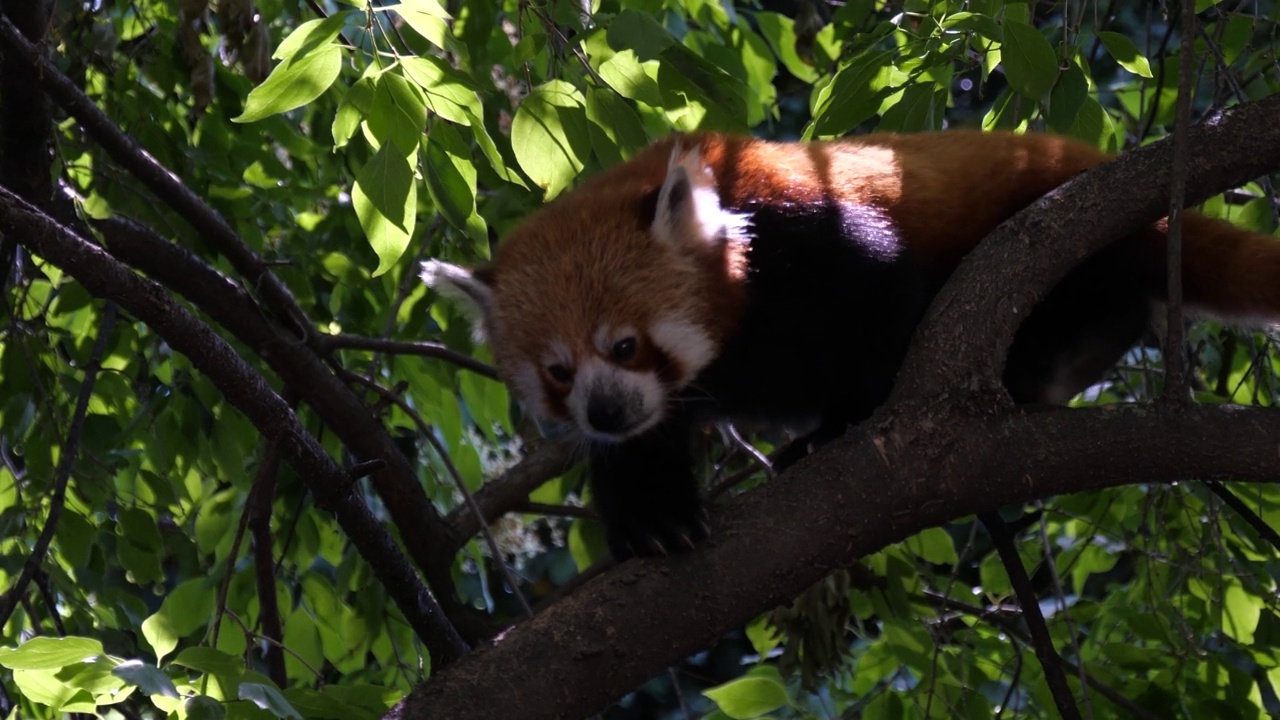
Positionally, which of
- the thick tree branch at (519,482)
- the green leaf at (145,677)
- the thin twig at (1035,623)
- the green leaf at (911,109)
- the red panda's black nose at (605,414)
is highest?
the green leaf at (911,109)

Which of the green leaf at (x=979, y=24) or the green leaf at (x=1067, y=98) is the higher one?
the green leaf at (x=979, y=24)

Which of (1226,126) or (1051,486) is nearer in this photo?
(1051,486)

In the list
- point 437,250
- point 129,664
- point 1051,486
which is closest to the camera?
point 129,664

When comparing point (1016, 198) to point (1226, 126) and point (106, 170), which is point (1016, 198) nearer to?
point (1226, 126)

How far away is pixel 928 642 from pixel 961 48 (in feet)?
4.34

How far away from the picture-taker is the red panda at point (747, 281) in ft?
8.21

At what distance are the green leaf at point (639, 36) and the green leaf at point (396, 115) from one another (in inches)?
13.9

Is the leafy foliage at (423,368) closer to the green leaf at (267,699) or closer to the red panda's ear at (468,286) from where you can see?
the green leaf at (267,699)

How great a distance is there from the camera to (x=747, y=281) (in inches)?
100

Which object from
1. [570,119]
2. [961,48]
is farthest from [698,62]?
[961,48]

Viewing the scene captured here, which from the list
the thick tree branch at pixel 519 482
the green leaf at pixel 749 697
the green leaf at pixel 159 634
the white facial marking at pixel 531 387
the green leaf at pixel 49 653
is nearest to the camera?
the green leaf at pixel 49 653

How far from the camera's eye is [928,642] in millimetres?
2756

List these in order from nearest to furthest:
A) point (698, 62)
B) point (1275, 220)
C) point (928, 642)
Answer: point (698, 62) < point (928, 642) < point (1275, 220)

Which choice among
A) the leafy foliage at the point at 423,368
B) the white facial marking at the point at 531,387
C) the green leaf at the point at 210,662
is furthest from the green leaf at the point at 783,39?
the green leaf at the point at 210,662
